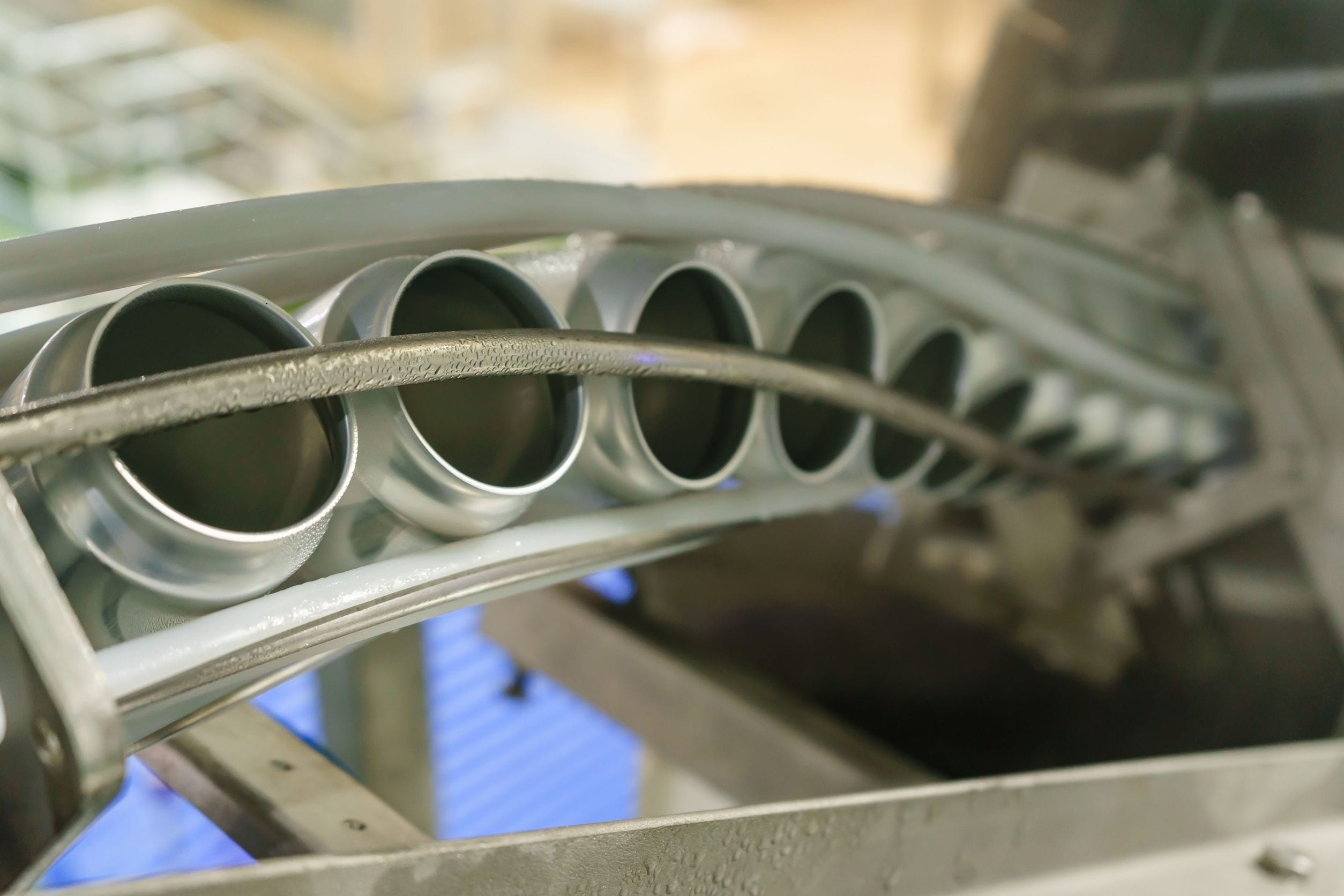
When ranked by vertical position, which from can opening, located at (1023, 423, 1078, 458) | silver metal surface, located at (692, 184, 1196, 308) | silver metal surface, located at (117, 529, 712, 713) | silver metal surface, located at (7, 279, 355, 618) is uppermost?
silver metal surface, located at (692, 184, 1196, 308)

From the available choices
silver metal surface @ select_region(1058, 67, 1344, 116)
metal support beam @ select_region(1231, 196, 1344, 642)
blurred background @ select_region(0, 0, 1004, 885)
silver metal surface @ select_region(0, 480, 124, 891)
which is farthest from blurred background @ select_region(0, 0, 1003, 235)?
silver metal surface @ select_region(0, 480, 124, 891)

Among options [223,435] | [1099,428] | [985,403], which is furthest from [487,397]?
[1099,428]

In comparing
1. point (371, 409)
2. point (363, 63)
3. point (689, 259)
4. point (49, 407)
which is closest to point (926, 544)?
point (689, 259)

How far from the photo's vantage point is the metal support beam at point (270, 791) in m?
0.45

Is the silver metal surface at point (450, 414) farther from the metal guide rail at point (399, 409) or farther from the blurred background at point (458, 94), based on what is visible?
the blurred background at point (458, 94)

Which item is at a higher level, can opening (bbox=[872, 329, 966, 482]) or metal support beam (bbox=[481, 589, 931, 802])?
can opening (bbox=[872, 329, 966, 482])

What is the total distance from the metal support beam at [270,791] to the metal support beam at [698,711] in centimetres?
40

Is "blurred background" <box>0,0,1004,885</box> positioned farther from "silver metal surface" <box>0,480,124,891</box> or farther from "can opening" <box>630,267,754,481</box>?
"silver metal surface" <box>0,480,124,891</box>

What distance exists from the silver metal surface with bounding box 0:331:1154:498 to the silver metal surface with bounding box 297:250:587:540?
27 millimetres

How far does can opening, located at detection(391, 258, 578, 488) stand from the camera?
1.47 ft

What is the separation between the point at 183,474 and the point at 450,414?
0.12 meters

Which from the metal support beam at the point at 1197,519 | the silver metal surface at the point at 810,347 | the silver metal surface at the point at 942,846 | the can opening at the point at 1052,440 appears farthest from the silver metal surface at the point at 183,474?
the metal support beam at the point at 1197,519

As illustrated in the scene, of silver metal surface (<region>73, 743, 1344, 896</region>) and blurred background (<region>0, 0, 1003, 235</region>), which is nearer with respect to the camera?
silver metal surface (<region>73, 743, 1344, 896</region>)

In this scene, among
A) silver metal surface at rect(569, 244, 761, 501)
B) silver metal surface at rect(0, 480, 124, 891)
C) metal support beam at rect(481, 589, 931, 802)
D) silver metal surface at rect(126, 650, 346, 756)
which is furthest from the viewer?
metal support beam at rect(481, 589, 931, 802)
